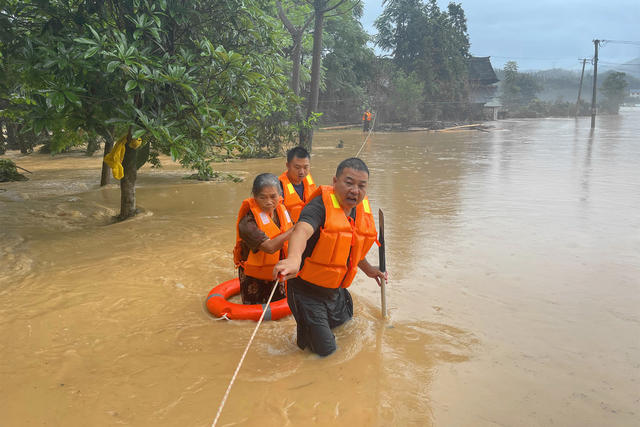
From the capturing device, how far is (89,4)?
6422 mm

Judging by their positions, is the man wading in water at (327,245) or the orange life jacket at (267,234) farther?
the orange life jacket at (267,234)

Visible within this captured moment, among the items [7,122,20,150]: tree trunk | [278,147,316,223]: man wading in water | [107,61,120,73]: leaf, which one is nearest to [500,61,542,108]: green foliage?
[7,122,20,150]: tree trunk

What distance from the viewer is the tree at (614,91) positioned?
6258cm

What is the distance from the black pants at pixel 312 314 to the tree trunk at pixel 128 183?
16.7 feet

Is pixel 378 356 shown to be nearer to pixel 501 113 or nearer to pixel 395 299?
pixel 395 299

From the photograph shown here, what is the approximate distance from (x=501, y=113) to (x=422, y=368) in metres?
57.0

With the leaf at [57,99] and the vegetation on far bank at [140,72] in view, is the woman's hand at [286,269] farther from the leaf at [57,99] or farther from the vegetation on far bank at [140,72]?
→ the leaf at [57,99]

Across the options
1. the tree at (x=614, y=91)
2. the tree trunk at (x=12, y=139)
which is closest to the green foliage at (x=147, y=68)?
the tree trunk at (x=12, y=139)

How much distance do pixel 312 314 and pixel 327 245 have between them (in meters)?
0.61

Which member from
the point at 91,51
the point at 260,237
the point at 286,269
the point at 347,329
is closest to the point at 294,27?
the point at 91,51

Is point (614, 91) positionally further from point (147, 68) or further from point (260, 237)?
point (260, 237)

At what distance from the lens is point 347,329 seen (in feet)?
13.7

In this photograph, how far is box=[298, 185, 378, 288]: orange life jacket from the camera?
3410mm

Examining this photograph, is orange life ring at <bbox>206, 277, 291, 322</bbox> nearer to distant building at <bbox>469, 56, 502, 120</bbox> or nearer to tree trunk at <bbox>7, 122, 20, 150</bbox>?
tree trunk at <bbox>7, 122, 20, 150</bbox>
